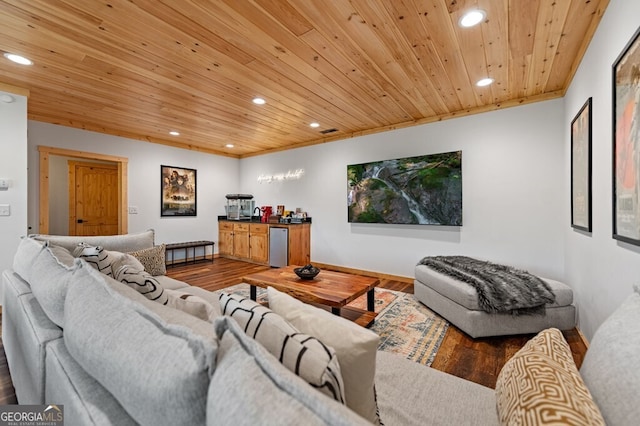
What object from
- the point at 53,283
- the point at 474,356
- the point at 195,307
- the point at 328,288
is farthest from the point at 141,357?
the point at 474,356

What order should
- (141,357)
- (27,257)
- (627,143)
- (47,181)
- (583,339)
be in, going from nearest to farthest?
(141,357) < (627,143) < (27,257) < (583,339) < (47,181)

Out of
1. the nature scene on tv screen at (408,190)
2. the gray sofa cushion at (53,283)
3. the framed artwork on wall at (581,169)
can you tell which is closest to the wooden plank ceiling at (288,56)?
the framed artwork on wall at (581,169)

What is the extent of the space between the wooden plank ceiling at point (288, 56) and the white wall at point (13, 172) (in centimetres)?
32

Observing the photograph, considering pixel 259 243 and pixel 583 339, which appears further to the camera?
pixel 259 243

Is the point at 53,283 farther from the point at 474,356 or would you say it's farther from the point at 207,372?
the point at 474,356

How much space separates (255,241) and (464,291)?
408 centimetres

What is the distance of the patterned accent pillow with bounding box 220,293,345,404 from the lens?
2.02 feet

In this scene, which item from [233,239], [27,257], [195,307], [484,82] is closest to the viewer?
[195,307]

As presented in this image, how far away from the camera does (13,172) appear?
3014 mm

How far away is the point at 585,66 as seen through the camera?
226 centimetres

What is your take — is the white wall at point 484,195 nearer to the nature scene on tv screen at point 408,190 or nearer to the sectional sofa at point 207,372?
the nature scene on tv screen at point 408,190

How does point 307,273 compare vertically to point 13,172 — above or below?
below

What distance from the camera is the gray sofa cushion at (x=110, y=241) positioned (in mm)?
2344

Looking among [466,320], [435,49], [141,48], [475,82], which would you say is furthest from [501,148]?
[141,48]
